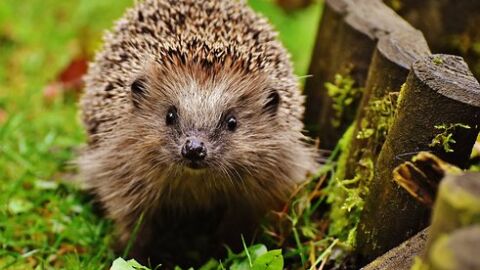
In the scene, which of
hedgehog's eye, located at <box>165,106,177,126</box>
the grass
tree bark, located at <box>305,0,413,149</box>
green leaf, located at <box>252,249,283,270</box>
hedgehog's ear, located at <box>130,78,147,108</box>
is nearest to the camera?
green leaf, located at <box>252,249,283,270</box>

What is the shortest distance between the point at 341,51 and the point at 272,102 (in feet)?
1.77

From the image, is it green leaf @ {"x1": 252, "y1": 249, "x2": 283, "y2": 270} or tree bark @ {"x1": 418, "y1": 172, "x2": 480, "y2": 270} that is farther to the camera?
green leaf @ {"x1": 252, "y1": 249, "x2": 283, "y2": 270}

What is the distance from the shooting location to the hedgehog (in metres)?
2.69

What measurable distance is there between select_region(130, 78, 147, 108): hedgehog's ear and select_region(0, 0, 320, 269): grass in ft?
1.95

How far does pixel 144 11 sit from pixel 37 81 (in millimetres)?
1776

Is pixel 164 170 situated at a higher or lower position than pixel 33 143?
higher

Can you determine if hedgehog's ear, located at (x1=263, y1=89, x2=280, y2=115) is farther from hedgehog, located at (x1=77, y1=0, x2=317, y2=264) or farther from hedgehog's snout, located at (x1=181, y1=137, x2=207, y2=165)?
hedgehog's snout, located at (x1=181, y1=137, x2=207, y2=165)

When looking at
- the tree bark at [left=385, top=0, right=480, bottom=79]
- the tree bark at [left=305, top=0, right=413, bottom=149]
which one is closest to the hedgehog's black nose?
the tree bark at [left=305, top=0, right=413, bottom=149]

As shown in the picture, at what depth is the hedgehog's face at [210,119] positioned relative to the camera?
260 centimetres

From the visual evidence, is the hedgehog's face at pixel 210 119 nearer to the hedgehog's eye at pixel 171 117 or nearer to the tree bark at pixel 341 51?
the hedgehog's eye at pixel 171 117

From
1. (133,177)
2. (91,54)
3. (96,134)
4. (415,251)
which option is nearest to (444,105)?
(415,251)

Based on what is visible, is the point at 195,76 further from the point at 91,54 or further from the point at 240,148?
the point at 91,54

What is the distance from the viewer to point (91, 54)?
478cm

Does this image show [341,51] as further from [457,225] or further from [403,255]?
[457,225]
